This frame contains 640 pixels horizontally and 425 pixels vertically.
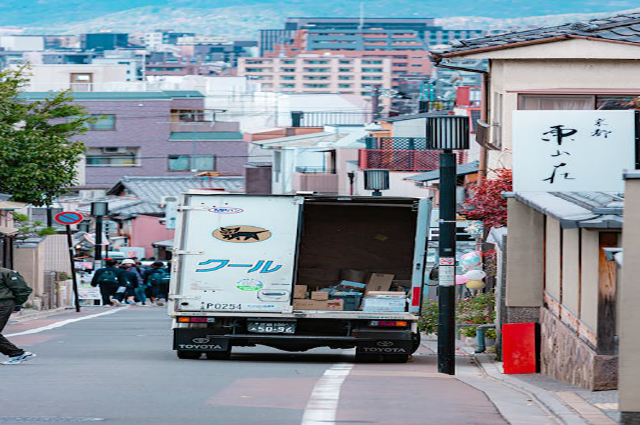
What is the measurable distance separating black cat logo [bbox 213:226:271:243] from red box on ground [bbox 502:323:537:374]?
11.7ft

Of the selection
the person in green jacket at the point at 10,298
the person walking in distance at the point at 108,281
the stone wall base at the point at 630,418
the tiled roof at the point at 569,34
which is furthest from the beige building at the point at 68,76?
Result: the stone wall base at the point at 630,418

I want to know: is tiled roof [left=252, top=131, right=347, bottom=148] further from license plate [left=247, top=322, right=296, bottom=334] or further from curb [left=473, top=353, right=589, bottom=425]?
curb [left=473, top=353, right=589, bottom=425]

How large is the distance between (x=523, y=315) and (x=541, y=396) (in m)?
4.79

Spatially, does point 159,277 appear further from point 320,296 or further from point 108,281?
point 320,296

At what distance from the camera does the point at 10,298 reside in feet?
52.4

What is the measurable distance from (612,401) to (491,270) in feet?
36.9

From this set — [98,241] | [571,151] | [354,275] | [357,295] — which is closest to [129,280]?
[98,241]

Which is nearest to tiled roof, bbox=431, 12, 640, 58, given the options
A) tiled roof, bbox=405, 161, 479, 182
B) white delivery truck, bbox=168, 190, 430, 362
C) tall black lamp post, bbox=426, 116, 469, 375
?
tiled roof, bbox=405, 161, 479, 182

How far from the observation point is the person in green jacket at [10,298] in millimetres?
15836

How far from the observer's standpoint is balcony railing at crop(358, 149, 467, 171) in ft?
159

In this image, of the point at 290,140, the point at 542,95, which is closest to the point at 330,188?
the point at 290,140

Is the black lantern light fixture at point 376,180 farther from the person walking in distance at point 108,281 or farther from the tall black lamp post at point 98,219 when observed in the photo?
the tall black lamp post at point 98,219

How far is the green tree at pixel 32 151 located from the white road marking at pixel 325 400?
2056 cm

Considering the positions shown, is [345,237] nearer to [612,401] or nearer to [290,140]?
[612,401]
